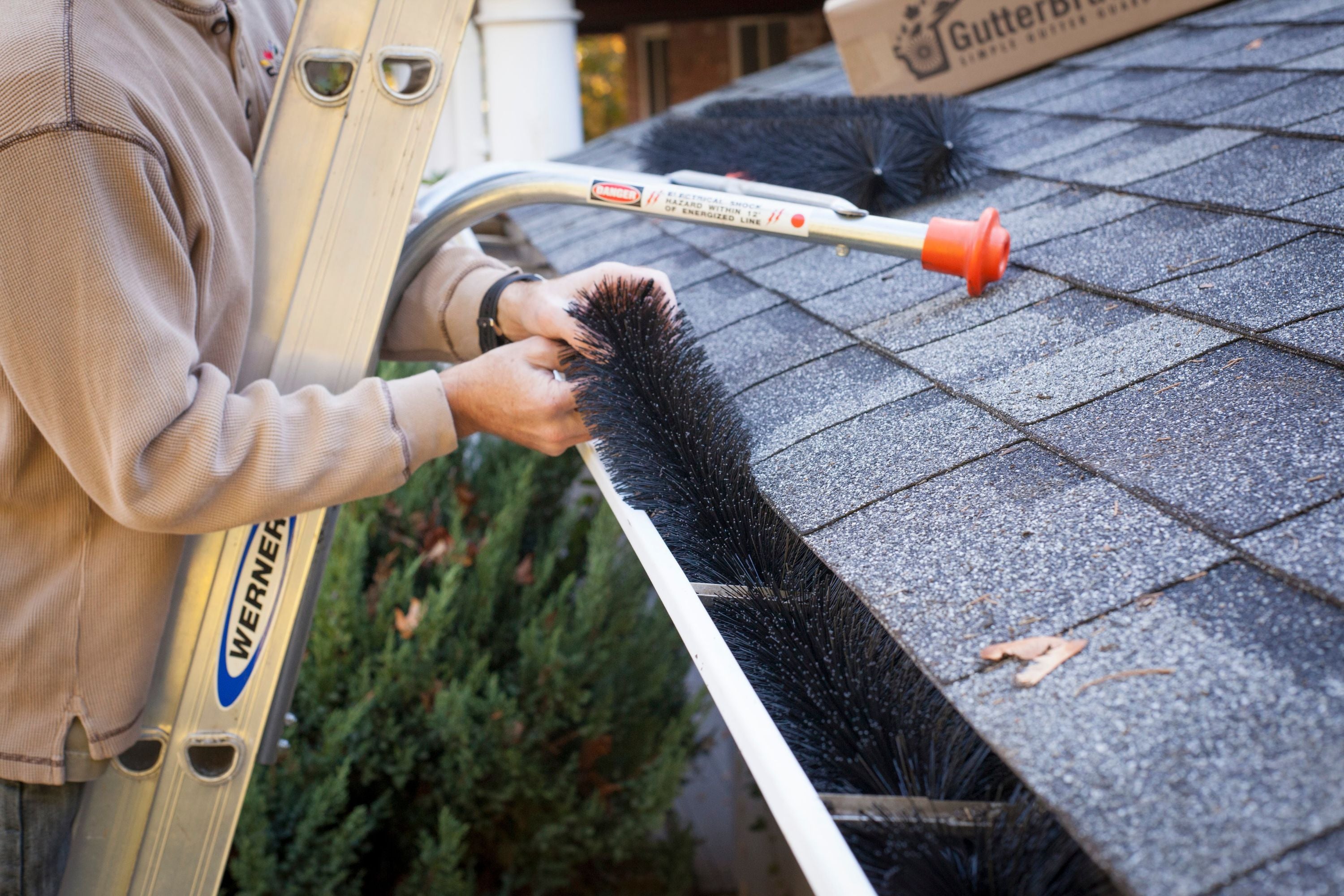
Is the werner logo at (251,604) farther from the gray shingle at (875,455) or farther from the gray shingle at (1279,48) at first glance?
the gray shingle at (1279,48)

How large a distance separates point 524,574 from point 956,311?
6.30 feet

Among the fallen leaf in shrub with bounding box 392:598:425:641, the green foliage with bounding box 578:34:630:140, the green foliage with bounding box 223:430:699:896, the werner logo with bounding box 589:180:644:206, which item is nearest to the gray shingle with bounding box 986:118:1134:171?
the werner logo with bounding box 589:180:644:206

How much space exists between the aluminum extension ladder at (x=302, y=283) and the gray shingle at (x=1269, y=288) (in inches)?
9.5

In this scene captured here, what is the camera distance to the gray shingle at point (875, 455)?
→ 3.39 ft

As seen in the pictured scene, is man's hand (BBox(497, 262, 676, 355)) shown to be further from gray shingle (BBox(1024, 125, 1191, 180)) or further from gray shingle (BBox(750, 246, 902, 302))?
gray shingle (BBox(1024, 125, 1191, 180))

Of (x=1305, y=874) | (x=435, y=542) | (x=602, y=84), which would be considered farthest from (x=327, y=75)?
(x=602, y=84)

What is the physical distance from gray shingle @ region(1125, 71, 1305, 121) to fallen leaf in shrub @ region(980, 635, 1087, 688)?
166 centimetres

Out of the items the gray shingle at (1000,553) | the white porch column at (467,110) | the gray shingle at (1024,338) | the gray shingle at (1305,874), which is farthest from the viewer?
the white porch column at (467,110)

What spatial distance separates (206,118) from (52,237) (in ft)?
1.04

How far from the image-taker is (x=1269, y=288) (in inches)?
47.0

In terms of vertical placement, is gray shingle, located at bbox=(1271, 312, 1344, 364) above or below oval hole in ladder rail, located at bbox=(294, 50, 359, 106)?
below

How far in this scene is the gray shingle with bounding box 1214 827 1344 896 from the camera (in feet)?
1.68

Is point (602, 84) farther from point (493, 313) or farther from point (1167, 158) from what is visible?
point (493, 313)

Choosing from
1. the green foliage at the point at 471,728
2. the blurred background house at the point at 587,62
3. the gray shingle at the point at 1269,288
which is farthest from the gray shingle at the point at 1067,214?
the green foliage at the point at 471,728
